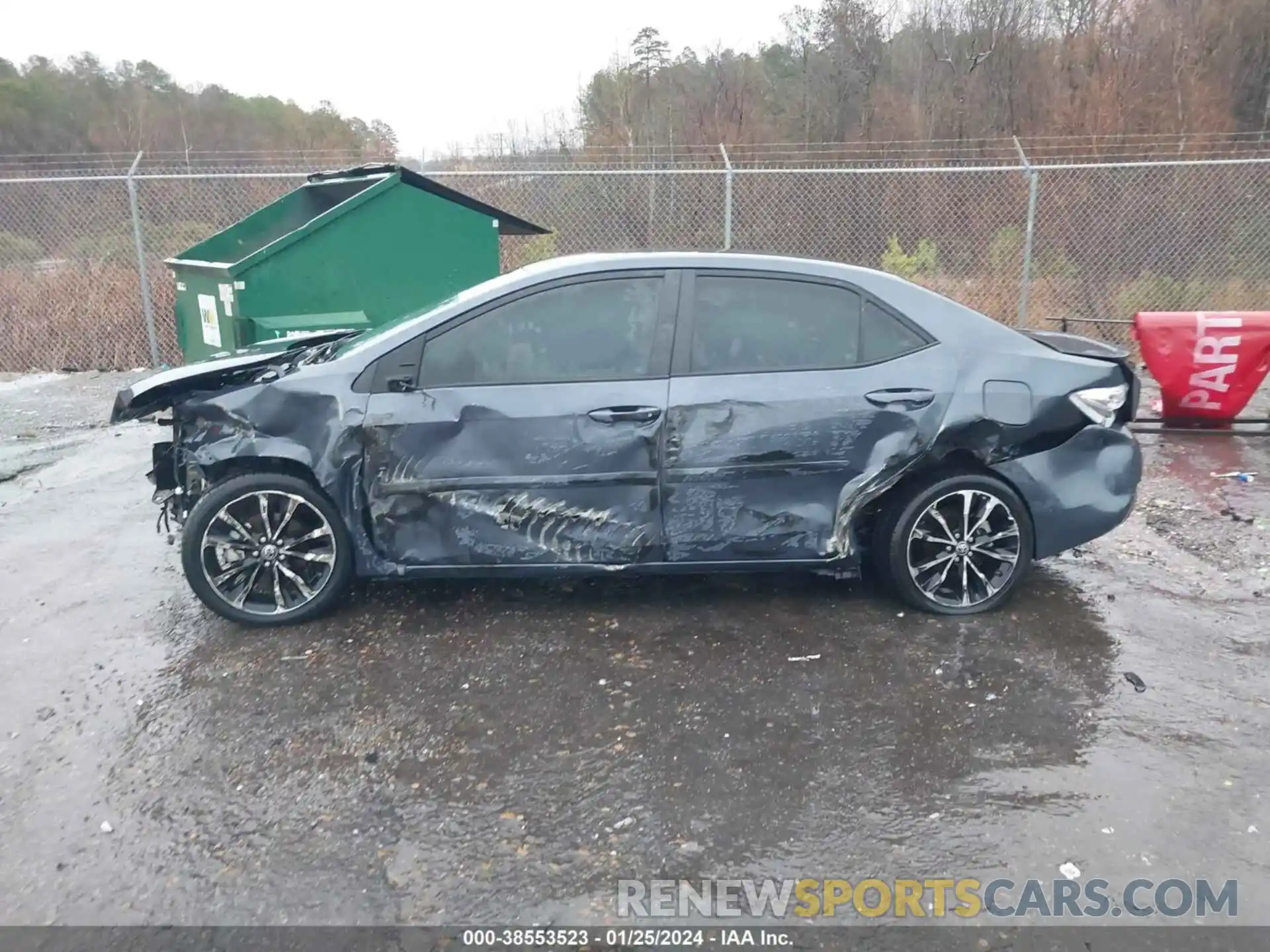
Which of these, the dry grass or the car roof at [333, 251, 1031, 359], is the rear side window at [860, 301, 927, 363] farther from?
the dry grass

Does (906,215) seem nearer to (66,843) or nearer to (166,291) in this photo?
(166,291)

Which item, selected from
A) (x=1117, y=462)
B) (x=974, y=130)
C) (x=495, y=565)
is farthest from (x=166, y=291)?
(x=974, y=130)

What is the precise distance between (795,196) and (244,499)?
373 inches

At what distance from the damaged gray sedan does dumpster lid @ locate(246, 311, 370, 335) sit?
255cm

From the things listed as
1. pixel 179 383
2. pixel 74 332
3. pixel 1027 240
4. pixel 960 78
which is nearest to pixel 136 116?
pixel 74 332

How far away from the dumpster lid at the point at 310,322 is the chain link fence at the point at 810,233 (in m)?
4.55

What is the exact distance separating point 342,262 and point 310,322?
502 mm

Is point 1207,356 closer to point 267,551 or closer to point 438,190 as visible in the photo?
point 438,190

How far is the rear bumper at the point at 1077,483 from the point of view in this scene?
416cm

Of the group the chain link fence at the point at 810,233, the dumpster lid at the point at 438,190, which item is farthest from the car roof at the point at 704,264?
the chain link fence at the point at 810,233

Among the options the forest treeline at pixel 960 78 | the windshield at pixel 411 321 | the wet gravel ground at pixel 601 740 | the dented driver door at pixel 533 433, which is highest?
the forest treeline at pixel 960 78

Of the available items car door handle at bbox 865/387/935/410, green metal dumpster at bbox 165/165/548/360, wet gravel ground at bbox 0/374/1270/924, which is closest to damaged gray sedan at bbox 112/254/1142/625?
car door handle at bbox 865/387/935/410

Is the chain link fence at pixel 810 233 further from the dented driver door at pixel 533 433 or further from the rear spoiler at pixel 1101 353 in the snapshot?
the dented driver door at pixel 533 433

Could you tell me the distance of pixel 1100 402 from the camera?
4188mm
